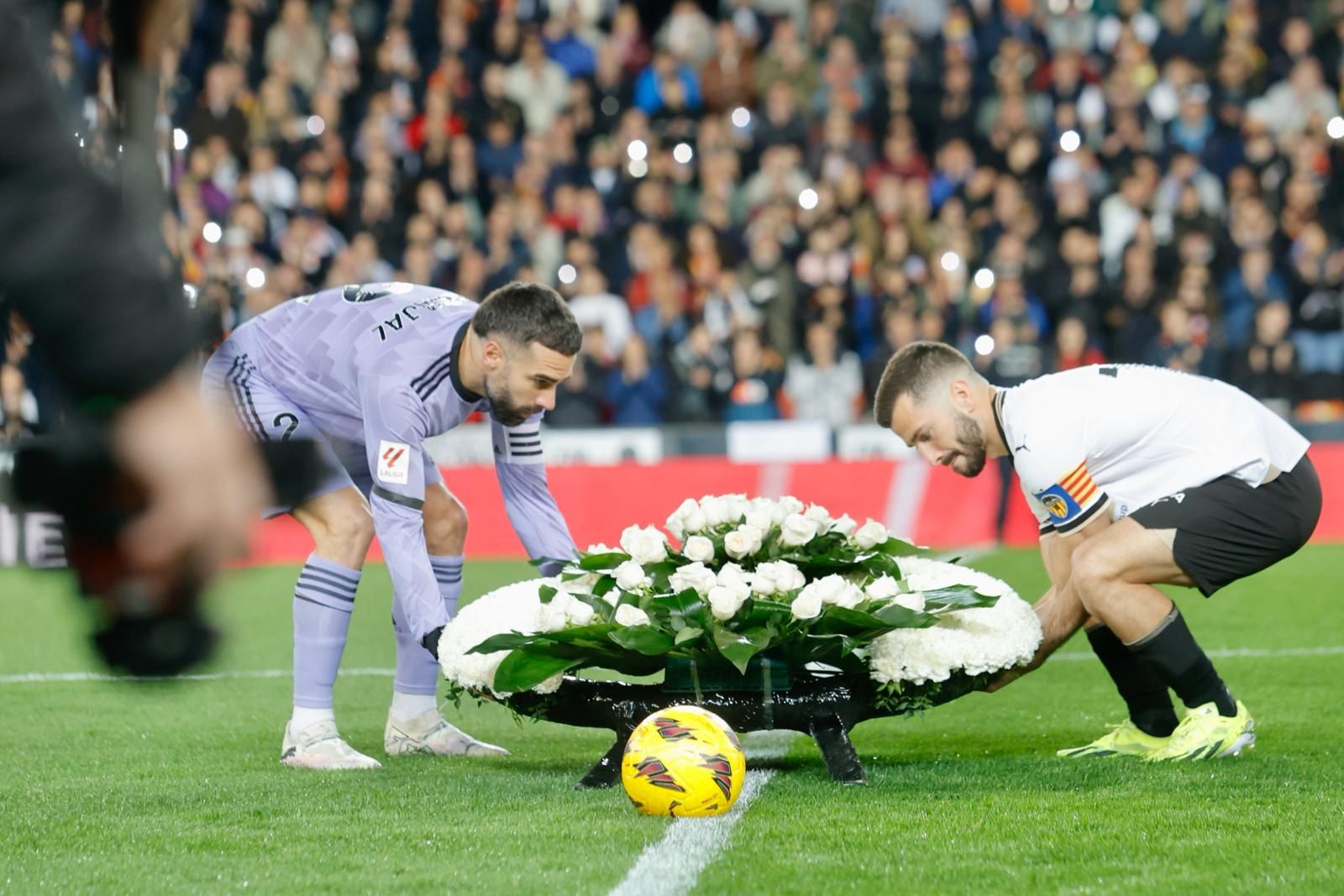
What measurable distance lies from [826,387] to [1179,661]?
9.63m

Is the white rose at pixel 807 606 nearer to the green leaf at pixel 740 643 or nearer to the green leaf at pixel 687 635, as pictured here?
the green leaf at pixel 740 643

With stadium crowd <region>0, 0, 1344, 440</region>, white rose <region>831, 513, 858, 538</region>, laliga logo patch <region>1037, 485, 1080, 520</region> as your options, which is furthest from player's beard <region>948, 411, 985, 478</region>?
stadium crowd <region>0, 0, 1344, 440</region>

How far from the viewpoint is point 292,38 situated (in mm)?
18344

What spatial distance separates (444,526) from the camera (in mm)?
6363

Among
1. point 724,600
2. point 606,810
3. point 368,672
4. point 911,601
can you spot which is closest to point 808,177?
point 368,672

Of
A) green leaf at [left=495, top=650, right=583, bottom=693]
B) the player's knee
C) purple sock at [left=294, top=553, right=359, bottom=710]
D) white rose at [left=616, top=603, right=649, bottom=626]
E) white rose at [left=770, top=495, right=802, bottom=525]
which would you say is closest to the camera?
white rose at [left=616, top=603, right=649, bottom=626]

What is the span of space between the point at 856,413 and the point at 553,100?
540 cm

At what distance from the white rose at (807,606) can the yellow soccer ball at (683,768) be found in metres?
0.41

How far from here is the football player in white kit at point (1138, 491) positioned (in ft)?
18.0

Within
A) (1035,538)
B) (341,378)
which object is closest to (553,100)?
(1035,538)

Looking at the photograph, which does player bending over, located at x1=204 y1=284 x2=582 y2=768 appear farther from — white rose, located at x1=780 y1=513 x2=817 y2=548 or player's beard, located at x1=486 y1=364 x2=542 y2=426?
white rose, located at x1=780 y1=513 x2=817 y2=548

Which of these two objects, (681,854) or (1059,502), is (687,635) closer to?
(681,854)

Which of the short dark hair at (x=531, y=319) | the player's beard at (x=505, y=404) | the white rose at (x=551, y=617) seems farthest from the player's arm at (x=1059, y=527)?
the player's beard at (x=505, y=404)

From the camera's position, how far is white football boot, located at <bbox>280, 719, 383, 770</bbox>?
5.70 metres
